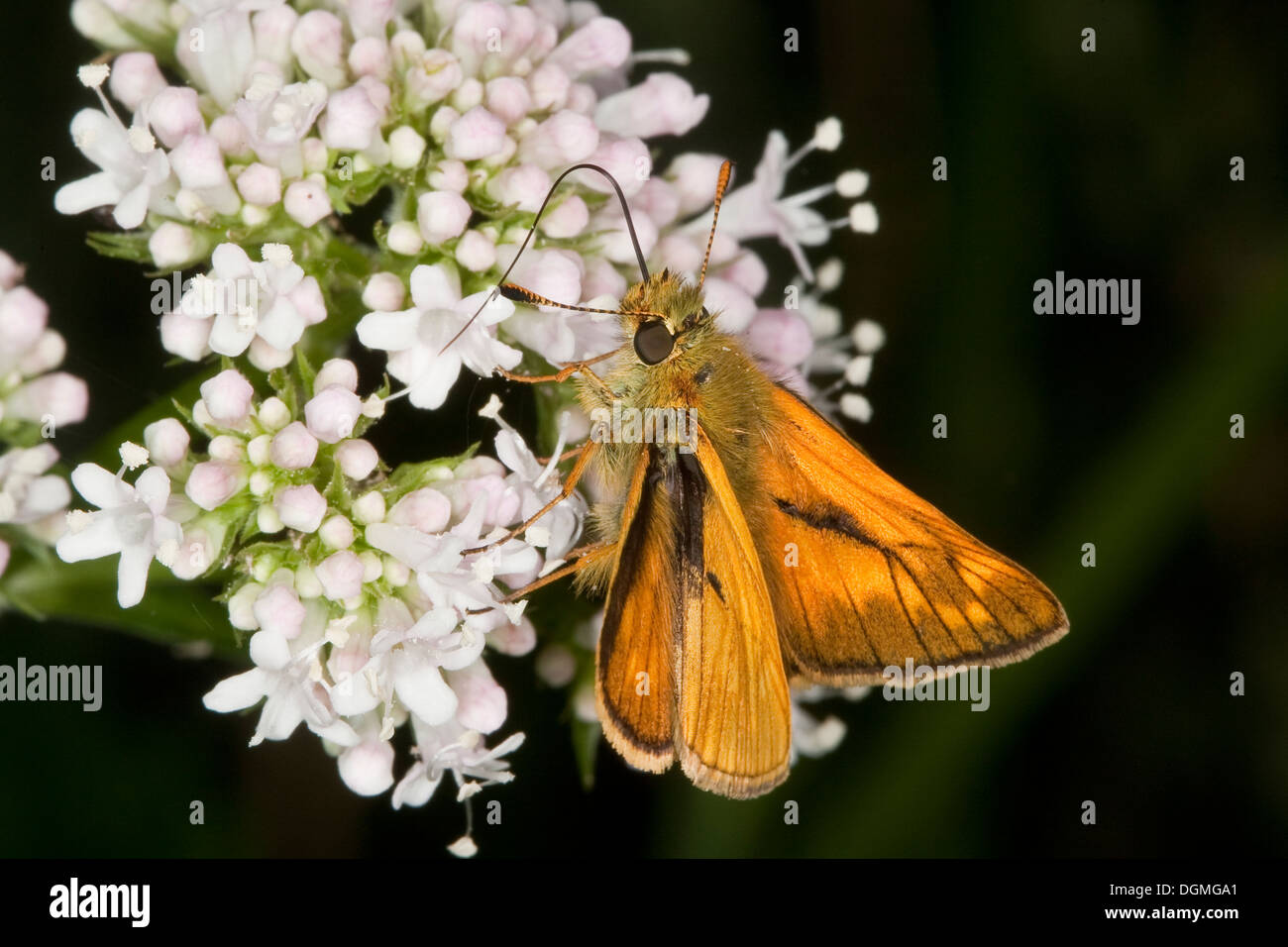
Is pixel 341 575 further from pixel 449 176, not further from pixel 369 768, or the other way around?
pixel 449 176

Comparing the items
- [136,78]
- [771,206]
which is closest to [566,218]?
[771,206]

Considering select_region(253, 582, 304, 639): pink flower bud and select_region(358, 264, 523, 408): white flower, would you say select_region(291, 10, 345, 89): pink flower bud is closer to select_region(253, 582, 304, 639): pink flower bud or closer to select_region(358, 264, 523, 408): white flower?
select_region(358, 264, 523, 408): white flower

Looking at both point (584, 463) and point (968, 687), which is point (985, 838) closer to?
point (968, 687)

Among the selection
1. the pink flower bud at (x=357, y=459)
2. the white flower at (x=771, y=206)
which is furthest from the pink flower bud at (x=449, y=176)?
the white flower at (x=771, y=206)
